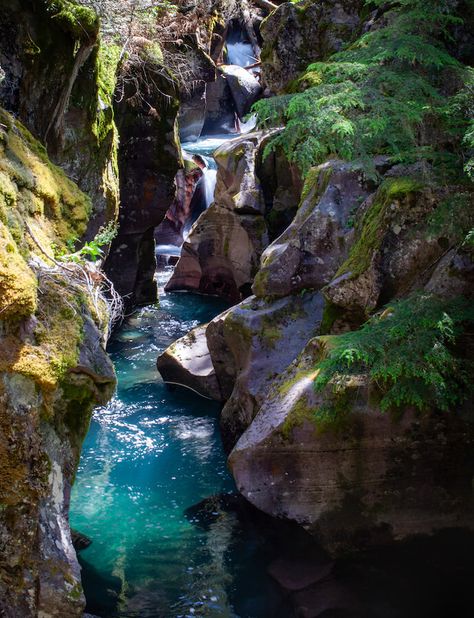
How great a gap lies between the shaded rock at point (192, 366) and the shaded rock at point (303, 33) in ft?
20.3

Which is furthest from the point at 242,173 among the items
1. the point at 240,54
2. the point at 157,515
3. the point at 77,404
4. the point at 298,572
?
the point at 240,54

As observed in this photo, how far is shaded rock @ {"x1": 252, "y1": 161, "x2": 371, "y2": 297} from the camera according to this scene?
9320mm

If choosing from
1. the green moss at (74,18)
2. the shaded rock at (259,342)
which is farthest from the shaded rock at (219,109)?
the green moss at (74,18)

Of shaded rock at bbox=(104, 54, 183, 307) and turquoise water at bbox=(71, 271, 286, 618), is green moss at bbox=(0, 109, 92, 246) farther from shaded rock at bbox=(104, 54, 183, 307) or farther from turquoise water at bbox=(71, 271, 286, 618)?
shaded rock at bbox=(104, 54, 183, 307)

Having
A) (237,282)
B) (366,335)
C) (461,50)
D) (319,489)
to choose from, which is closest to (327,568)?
(319,489)

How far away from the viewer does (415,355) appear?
5.57m

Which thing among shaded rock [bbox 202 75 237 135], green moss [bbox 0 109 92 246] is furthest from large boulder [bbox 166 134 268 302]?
shaded rock [bbox 202 75 237 135]

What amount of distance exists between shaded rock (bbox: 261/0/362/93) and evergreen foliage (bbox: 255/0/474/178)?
648cm

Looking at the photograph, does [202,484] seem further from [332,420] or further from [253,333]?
[332,420]

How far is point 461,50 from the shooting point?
33.3 feet

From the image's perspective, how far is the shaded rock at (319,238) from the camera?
367 inches

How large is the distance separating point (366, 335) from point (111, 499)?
4709 mm

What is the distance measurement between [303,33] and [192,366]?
7694 millimetres

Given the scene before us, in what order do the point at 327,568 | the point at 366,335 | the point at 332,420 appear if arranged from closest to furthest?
the point at 366,335, the point at 332,420, the point at 327,568
